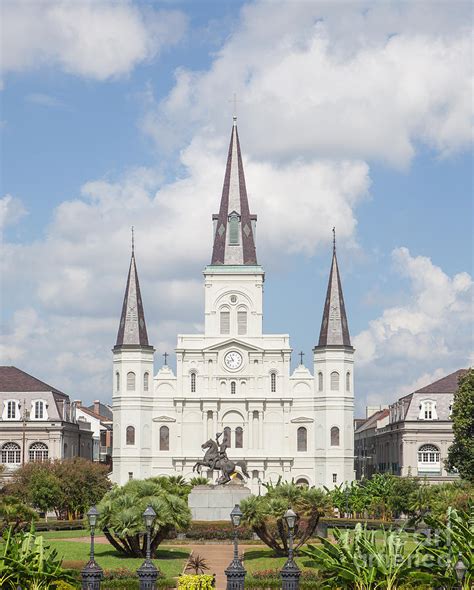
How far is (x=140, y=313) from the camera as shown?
11256 cm

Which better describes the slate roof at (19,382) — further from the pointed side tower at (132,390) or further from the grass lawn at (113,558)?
the grass lawn at (113,558)

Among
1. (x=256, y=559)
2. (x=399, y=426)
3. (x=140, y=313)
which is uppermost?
(x=140, y=313)

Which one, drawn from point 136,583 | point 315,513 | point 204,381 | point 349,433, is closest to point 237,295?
point 204,381

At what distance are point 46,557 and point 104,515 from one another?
40.4 ft

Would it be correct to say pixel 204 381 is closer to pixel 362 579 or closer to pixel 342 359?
pixel 342 359

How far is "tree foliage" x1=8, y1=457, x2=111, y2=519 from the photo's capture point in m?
76.2

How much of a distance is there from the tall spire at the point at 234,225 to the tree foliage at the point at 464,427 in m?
36.7

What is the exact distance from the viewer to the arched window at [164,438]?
110 m

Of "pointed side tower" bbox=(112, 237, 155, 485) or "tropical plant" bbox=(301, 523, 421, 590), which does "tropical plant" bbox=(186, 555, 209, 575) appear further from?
"pointed side tower" bbox=(112, 237, 155, 485)

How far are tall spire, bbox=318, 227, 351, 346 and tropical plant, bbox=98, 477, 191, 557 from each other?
209 feet

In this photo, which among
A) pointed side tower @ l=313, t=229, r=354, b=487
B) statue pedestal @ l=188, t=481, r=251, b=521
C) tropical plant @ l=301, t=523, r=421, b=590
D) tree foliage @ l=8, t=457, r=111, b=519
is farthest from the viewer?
pointed side tower @ l=313, t=229, r=354, b=487

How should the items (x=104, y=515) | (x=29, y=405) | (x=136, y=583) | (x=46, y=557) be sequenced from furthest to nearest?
(x=29, y=405)
(x=104, y=515)
(x=136, y=583)
(x=46, y=557)

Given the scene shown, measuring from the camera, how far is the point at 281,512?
4525 cm

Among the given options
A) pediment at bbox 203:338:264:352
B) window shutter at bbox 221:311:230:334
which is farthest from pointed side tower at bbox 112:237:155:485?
window shutter at bbox 221:311:230:334
